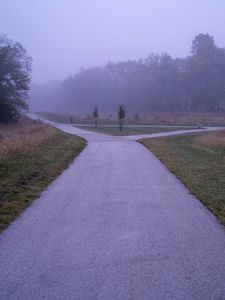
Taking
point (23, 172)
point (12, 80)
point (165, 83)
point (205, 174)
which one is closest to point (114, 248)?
point (23, 172)

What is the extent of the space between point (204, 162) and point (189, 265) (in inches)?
571

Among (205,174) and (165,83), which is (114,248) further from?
(165,83)

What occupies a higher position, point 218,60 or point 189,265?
point 218,60

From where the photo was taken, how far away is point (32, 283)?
5.69 meters

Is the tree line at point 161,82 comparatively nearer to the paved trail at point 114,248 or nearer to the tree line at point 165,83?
the tree line at point 165,83

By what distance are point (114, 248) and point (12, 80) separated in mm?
57752

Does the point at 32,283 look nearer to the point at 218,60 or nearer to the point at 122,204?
the point at 122,204

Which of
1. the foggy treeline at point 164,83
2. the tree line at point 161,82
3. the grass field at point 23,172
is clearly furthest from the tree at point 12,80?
the foggy treeline at point 164,83

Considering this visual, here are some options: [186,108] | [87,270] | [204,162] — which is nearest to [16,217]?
[87,270]

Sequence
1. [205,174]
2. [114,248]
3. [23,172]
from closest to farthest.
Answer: [114,248], [23,172], [205,174]

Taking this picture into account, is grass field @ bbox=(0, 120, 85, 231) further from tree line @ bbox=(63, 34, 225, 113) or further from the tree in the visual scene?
tree line @ bbox=(63, 34, 225, 113)

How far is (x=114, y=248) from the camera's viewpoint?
281 inches

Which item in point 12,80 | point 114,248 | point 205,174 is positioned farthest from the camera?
point 12,80

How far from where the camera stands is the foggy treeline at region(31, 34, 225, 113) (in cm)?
10075
